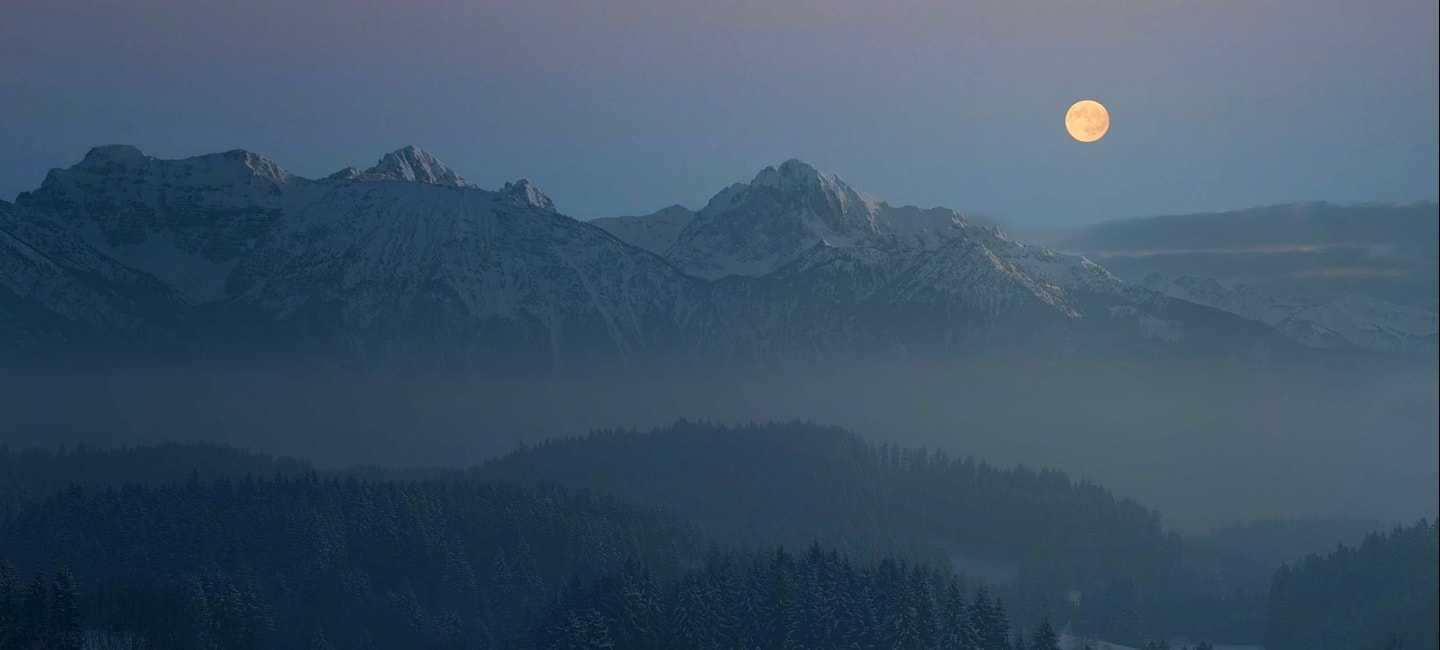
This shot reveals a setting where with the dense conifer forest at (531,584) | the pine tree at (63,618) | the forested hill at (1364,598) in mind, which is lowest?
the forested hill at (1364,598)

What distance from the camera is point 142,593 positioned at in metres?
125

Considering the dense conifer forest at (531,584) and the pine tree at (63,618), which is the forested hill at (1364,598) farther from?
the pine tree at (63,618)

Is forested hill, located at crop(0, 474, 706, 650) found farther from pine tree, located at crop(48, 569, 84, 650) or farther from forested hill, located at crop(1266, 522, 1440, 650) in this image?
forested hill, located at crop(1266, 522, 1440, 650)

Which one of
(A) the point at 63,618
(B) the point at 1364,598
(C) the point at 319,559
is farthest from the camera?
(B) the point at 1364,598

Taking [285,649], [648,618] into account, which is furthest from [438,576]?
[648,618]

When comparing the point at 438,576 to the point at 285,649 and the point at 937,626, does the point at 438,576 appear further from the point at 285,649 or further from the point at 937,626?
the point at 937,626

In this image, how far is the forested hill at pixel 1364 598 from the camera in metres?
137

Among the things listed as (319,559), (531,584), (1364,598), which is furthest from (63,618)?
(1364,598)

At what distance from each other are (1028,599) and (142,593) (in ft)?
301

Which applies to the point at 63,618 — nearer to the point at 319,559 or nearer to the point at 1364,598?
the point at 319,559

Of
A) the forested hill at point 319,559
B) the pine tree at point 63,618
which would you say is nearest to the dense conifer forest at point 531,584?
the pine tree at point 63,618

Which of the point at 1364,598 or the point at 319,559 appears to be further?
the point at 1364,598

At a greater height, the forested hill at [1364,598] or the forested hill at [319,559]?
the forested hill at [319,559]

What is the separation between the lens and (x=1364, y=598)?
149 meters
